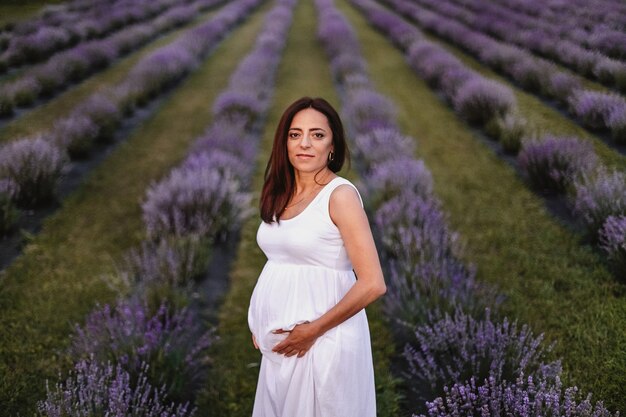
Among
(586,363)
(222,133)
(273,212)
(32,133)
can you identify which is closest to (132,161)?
(222,133)

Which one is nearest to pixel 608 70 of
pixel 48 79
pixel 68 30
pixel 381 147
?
pixel 381 147

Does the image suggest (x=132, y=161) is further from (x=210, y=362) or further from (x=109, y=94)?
(x=210, y=362)

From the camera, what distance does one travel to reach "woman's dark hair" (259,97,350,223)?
5.76ft

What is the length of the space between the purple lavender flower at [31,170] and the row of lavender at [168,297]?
42.1 inches

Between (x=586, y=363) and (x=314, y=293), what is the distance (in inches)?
84.8

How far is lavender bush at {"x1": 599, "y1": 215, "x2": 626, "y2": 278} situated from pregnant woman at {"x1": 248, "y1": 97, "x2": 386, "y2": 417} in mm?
2664

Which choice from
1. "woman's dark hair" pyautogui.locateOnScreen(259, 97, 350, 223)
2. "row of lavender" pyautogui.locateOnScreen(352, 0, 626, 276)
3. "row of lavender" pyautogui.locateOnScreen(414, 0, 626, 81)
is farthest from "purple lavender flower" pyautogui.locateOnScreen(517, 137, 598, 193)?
"woman's dark hair" pyautogui.locateOnScreen(259, 97, 350, 223)

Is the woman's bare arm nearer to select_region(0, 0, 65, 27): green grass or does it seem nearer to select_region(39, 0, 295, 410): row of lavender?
select_region(39, 0, 295, 410): row of lavender

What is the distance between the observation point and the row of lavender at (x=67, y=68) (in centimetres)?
837

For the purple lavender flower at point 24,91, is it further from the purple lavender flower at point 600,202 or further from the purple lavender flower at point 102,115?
the purple lavender flower at point 600,202

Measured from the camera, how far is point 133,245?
4.66 meters

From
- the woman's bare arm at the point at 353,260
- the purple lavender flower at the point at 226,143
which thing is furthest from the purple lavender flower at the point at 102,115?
the woman's bare arm at the point at 353,260

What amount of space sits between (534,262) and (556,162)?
173 cm

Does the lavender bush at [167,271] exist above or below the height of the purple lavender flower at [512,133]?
below
